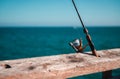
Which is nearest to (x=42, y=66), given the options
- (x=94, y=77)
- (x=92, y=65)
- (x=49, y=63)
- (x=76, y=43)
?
(x=49, y=63)

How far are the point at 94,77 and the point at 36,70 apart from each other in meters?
15.0

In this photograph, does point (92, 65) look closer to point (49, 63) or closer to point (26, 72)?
point (49, 63)

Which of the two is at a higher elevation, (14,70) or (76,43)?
(14,70)

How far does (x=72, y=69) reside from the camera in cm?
196

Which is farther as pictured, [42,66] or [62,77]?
[42,66]

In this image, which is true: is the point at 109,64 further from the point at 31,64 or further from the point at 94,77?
the point at 94,77

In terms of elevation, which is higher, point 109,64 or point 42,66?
point 42,66

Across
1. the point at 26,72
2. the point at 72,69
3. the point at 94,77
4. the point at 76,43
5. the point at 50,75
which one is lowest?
the point at 94,77

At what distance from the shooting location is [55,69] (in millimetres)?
1883

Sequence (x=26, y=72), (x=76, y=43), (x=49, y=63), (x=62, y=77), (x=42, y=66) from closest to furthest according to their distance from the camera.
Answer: (x=26, y=72) → (x=62, y=77) → (x=42, y=66) → (x=49, y=63) → (x=76, y=43)

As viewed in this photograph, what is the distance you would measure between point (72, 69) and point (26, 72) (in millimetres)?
533

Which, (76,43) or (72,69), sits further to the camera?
(76,43)

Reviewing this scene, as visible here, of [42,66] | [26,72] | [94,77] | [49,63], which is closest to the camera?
[26,72]

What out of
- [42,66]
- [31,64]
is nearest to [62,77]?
[42,66]
